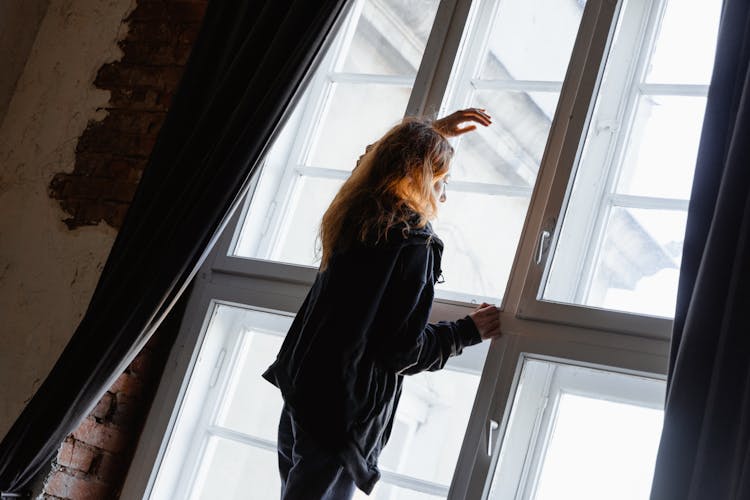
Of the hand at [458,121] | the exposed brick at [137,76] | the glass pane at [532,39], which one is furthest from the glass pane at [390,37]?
the exposed brick at [137,76]

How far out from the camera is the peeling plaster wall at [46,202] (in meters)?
3.15

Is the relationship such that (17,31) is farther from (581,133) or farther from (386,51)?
(581,133)

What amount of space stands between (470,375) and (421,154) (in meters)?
0.67

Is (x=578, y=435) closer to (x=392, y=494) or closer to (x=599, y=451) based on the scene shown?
(x=599, y=451)

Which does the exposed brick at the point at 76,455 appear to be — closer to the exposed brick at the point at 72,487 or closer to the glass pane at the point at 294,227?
the exposed brick at the point at 72,487

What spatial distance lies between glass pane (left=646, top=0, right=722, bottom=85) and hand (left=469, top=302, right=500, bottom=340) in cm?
84

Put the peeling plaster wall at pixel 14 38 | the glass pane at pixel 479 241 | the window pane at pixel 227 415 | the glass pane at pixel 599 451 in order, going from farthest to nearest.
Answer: the peeling plaster wall at pixel 14 38, the window pane at pixel 227 415, the glass pane at pixel 479 241, the glass pane at pixel 599 451

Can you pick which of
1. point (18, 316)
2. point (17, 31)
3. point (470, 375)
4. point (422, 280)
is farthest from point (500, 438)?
point (17, 31)

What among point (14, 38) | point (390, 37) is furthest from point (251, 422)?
point (14, 38)

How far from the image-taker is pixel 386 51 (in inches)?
125

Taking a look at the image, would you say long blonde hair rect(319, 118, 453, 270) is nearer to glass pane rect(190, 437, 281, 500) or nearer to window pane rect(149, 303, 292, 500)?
window pane rect(149, 303, 292, 500)

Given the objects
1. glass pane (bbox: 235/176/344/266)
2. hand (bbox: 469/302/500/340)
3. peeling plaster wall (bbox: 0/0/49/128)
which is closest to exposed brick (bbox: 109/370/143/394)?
glass pane (bbox: 235/176/344/266)

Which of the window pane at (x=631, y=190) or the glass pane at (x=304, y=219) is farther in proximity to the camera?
the glass pane at (x=304, y=219)

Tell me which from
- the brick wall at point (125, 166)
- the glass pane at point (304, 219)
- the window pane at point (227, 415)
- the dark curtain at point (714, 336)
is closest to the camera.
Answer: the dark curtain at point (714, 336)
